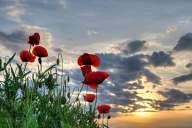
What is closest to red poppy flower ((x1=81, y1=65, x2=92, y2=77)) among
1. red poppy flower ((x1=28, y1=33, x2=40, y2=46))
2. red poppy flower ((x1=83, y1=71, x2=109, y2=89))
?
red poppy flower ((x1=83, y1=71, x2=109, y2=89))

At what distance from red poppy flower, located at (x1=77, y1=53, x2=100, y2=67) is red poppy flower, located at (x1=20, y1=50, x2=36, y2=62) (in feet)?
11.6

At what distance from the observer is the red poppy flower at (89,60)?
9.94 metres

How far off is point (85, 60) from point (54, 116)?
2.62m

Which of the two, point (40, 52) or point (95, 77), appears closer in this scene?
point (95, 77)

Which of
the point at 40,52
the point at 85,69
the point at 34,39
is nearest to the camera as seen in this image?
the point at 85,69

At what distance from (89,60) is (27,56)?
12.7 feet

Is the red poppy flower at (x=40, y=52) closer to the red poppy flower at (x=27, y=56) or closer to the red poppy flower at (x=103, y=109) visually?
the red poppy flower at (x=27, y=56)

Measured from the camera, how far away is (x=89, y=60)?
992 cm

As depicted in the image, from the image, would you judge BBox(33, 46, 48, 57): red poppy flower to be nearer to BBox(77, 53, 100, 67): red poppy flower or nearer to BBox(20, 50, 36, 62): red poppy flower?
BBox(20, 50, 36, 62): red poppy flower

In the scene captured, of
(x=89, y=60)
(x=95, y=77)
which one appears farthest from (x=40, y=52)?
(x=95, y=77)

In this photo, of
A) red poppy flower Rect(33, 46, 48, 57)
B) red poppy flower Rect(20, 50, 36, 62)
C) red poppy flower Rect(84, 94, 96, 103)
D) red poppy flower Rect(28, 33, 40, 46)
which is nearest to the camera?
red poppy flower Rect(33, 46, 48, 57)

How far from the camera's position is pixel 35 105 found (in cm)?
1065

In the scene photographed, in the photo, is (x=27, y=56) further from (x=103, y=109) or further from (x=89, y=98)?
(x=103, y=109)

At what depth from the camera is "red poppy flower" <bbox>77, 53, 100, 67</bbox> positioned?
994 cm
